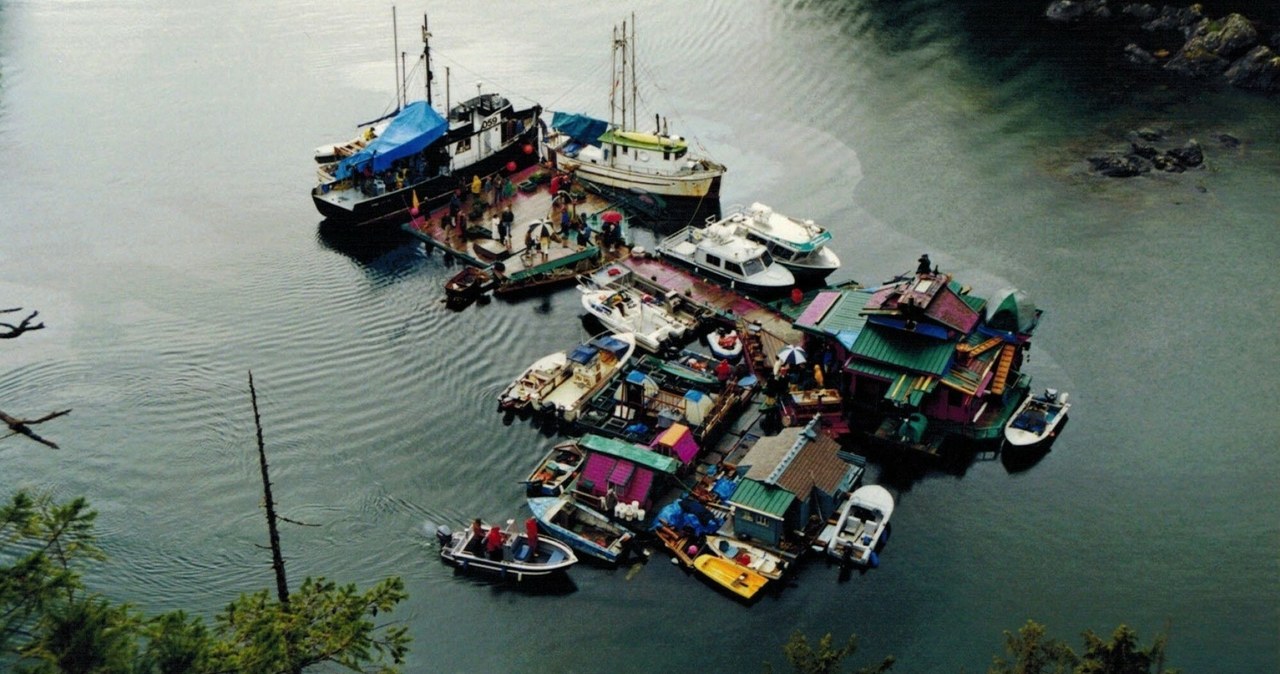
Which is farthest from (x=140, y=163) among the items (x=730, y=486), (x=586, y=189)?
(x=730, y=486)

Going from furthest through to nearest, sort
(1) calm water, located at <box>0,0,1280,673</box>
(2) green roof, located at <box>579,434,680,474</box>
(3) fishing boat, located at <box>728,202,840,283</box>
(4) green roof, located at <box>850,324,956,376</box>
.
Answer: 1. (3) fishing boat, located at <box>728,202,840,283</box>
2. (4) green roof, located at <box>850,324,956,376</box>
3. (2) green roof, located at <box>579,434,680,474</box>
4. (1) calm water, located at <box>0,0,1280,673</box>


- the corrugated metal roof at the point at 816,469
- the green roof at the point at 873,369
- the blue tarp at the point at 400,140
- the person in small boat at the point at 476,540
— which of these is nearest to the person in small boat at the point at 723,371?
the green roof at the point at 873,369

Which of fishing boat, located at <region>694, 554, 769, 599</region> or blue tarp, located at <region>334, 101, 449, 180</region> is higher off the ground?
blue tarp, located at <region>334, 101, 449, 180</region>

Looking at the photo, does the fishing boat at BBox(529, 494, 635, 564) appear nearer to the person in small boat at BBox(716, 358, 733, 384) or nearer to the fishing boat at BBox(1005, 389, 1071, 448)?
the person in small boat at BBox(716, 358, 733, 384)

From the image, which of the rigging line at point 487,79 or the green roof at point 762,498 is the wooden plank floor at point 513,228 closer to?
the rigging line at point 487,79

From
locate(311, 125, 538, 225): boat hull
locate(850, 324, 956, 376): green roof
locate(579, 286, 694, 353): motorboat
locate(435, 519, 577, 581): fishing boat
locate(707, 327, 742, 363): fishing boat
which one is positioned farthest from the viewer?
locate(311, 125, 538, 225): boat hull

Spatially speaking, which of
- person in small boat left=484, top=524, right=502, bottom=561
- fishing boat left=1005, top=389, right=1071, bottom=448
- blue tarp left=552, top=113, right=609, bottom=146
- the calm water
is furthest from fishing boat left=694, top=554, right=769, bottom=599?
blue tarp left=552, top=113, right=609, bottom=146

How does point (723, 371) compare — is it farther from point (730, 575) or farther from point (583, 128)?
point (583, 128)
